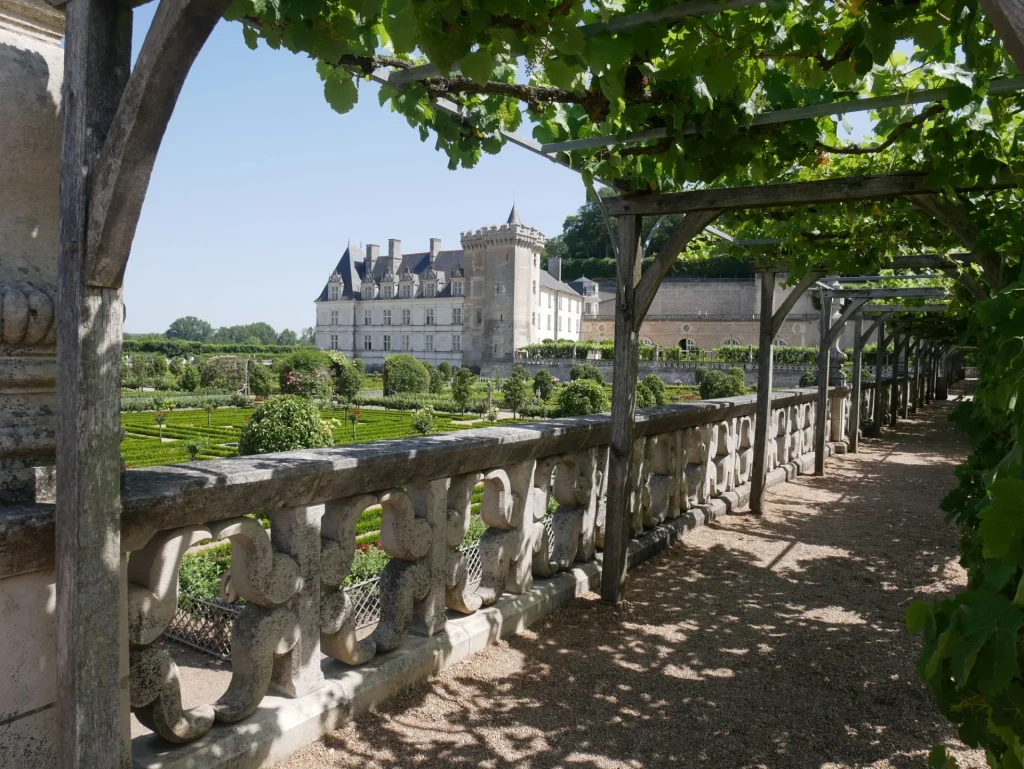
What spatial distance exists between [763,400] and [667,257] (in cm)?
348

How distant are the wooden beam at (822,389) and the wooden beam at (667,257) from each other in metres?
5.81

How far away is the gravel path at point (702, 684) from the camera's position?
249 cm

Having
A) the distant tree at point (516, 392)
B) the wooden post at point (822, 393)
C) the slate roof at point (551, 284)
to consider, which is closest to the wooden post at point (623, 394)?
the wooden post at point (822, 393)

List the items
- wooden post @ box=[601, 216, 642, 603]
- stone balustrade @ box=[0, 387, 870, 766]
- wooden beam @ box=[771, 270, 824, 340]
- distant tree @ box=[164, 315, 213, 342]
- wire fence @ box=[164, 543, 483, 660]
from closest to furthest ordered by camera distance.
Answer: stone balustrade @ box=[0, 387, 870, 766] → wooden post @ box=[601, 216, 642, 603] → wire fence @ box=[164, 543, 483, 660] → wooden beam @ box=[771, 270, 824, 340] → distant tree @ box=[164, 315, 213, 342]

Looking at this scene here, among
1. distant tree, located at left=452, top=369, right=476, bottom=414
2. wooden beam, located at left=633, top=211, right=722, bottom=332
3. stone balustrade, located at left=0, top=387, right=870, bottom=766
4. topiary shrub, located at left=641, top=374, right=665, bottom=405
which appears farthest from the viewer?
distant tree, located at left=452, top=369, right=476, bottom=414

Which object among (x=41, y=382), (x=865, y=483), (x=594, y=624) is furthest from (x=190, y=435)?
(x=41, y=382)

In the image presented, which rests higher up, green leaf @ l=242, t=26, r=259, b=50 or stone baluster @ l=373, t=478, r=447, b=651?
green leaf @ l=242, t=26, r=259, b=50

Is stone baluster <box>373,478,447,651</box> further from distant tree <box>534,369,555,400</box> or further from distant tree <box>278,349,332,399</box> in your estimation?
distant tree <box>534,369,555,400</box>

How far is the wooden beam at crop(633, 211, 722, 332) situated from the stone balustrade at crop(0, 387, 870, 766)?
2.26 feet

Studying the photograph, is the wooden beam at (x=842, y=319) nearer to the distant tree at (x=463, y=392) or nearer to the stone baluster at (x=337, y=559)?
the stone baluster at (x=337, y=559)

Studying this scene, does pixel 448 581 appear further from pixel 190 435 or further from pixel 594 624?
pixel 190 435

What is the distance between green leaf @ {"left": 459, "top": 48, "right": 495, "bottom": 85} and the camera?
2.00m

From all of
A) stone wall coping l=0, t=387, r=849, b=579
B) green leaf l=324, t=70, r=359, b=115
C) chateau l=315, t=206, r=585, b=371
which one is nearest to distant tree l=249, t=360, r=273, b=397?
chateau l=315, t=206, r=585, b=371

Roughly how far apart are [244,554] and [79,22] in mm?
1409
